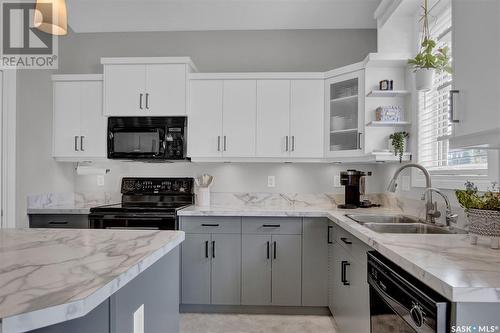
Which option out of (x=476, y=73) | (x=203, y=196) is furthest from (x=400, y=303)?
(x=203, y=196)

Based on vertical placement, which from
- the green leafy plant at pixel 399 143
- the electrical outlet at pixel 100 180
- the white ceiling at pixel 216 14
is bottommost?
the electrical outlet at pixel 100 180

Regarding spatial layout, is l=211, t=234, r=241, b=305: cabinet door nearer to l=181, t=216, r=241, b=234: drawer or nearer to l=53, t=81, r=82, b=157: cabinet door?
l=181, t=216, r=241, b=234: drawer

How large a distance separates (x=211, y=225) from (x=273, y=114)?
3.82 ft

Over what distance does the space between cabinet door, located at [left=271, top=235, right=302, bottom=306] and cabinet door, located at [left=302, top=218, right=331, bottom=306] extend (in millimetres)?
50

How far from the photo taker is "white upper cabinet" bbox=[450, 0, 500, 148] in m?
1.17

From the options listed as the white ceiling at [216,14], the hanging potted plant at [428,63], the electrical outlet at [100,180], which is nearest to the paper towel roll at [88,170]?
the electrical outlet at [100,180]

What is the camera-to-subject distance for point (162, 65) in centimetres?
318

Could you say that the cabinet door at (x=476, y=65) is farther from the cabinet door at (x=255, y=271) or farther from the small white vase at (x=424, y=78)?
the cabinet door at (x=255, y=271)

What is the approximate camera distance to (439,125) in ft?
7.86

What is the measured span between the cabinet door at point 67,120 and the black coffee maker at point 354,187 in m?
2.54

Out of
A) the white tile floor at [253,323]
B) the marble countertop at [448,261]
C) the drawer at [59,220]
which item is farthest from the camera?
the drawer at [59,220]

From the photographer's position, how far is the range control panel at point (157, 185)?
11.4 feet

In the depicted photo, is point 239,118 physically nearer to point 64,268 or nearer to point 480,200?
point 480,200

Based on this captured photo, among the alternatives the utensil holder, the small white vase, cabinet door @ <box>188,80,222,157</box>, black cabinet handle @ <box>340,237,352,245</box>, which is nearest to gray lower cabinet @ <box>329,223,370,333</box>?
black cabinet handle @ <box>340,237,352,245</box>
